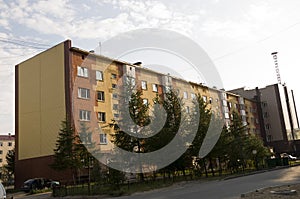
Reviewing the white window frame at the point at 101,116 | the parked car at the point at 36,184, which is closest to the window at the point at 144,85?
the white window frame at the point at 101,116

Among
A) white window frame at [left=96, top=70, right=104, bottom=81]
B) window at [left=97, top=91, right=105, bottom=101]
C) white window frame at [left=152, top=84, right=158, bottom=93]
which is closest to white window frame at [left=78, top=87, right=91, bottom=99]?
window at [left=97, top=91, right=105, bottom=101]

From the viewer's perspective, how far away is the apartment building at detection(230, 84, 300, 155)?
79.1m

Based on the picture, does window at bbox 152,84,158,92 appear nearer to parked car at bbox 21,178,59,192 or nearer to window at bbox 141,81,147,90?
window at bbox 141,81,147,90

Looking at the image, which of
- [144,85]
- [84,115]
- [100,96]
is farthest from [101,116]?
[144,85]

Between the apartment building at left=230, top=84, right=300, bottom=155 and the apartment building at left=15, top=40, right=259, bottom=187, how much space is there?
146 ft

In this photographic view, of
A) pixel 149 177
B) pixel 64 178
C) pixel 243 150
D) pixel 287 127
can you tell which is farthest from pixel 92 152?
pixel 287 127

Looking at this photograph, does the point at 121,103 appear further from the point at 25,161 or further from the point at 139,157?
the point at 25,161

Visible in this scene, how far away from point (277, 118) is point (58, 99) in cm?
5712

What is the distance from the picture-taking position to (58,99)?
125 ft

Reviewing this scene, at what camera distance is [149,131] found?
30078mm

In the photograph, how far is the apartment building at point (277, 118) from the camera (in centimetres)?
7906

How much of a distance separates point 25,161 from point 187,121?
19520 millimetres

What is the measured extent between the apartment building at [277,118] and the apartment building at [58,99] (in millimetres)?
44424

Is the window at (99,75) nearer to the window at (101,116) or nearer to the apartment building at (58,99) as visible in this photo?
the apartment building at (58,99)
